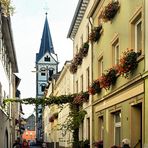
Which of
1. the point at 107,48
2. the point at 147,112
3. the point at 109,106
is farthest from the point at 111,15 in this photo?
the point at 147,112

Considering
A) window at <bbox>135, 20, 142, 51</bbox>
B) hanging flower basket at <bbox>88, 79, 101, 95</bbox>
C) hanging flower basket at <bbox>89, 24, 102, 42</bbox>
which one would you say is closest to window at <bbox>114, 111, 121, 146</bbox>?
hanging flower basket at <bbox>88, 79, 101, 95</bbox>

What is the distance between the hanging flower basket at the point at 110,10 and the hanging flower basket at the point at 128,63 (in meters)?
3.06

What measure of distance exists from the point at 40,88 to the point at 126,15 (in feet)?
419

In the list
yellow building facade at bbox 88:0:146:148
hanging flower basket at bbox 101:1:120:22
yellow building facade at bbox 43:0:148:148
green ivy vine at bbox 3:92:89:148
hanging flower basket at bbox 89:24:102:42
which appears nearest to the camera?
yellow building facade at bbox 43:0:148:148

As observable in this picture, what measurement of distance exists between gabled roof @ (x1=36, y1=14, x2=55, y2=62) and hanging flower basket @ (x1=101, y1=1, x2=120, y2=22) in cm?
11687

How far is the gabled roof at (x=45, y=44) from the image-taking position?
135663 millimetres

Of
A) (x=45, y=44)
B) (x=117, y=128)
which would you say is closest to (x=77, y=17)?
(x=117, y=128)

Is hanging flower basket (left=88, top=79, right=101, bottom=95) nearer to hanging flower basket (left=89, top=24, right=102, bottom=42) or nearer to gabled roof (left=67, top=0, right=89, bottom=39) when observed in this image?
hanging flower basket (left=89, top=24, right=102, bottom=42)

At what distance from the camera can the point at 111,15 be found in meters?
18.1

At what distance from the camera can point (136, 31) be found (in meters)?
15.1

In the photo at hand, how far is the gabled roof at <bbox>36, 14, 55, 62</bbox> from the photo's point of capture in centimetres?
13566

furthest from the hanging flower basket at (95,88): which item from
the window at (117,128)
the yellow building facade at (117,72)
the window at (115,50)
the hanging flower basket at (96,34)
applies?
the window at (117,128)

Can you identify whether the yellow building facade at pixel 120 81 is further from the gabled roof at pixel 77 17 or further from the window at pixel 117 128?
the gabled roof at pixel 77 17

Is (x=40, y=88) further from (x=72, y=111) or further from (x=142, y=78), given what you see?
(x=142, y=78)
